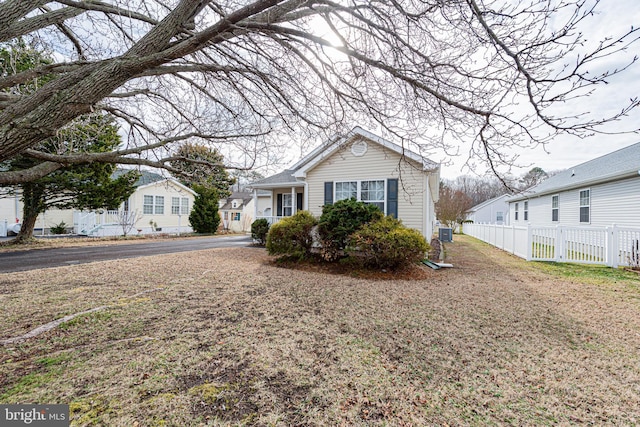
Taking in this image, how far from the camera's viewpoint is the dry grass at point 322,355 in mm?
2252

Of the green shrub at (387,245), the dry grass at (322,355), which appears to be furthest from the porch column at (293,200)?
the dry grass at (322,355)

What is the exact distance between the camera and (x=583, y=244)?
9820 mm

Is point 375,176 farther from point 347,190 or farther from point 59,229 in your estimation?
point 59,229

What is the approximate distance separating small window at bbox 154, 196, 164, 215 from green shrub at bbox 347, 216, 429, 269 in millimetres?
19991

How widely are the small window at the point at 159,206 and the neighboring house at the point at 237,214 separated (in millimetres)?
5892

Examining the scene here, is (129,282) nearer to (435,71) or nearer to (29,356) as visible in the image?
(29,356)

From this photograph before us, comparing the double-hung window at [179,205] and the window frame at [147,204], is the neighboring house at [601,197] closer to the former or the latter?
the window frame at [147,204]

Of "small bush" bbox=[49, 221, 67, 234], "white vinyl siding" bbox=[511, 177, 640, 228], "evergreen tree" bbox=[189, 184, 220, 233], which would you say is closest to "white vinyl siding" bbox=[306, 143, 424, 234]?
"white vinyl siding" bbox=[511, 177, 640, 228]

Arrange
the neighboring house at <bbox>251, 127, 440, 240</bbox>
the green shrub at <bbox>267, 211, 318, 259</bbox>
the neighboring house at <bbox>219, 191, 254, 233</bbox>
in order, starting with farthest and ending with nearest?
the neighboring house at <bbox>219, 191, 254, 233</bbox>
the neighboring house at <bbox>251, 127, 440, 240</bbox>
the green shrub at <bbox>267, 211, 318, 259</bbox>

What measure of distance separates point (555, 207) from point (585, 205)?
309 cm

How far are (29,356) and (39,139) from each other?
2.30 m

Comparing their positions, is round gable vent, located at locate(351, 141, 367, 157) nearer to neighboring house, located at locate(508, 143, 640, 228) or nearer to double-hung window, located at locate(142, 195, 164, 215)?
neighboring house, located at locate(508, 143, 640, 228)

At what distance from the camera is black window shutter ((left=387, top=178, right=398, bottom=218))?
10387 millimetres

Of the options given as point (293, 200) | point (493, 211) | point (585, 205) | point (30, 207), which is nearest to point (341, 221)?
point (293, 200)
